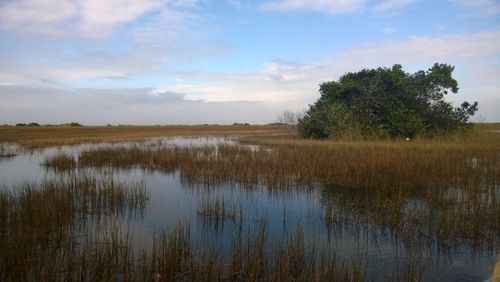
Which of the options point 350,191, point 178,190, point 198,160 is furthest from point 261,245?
point 198,160

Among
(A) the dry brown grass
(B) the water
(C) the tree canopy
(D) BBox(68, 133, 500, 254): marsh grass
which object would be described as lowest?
(B) the water

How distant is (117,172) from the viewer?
1486 cm

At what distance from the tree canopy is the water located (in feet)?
48.0

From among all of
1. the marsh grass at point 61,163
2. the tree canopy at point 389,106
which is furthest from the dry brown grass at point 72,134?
the tree canopy at point 389,106

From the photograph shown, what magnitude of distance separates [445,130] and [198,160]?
1775cm

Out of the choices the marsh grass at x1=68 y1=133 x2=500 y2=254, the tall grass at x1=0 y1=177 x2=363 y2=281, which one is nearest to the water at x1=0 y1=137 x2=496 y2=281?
the marsh grass at x1=68 y1=133 x2=500 y2=254

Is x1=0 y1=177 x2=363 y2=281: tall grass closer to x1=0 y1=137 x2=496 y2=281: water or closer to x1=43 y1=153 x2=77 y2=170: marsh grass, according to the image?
x1=0 y1=137 x2=496 y2=281: water

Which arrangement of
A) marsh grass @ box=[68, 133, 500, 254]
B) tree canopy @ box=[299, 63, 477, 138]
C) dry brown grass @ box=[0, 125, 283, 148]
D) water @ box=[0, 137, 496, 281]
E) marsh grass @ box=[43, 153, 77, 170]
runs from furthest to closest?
dry brown grass @ box=[0, 125, 283, 148], tree canopy @ box=[299, 63, 477, 138], marsh grass @ box=[43, 153, 77, 170], marsh grass @ box=[68, 133, 500, 254], water @ box=[0, 137, 496, 281]

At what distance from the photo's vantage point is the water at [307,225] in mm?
5645

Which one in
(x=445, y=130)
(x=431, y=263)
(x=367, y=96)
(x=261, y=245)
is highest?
(x=367, y=96)

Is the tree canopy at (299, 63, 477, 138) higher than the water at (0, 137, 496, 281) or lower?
higher

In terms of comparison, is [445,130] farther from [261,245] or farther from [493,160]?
[261,245]

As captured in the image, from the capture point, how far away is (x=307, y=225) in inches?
300

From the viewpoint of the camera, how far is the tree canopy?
24.1 metres
